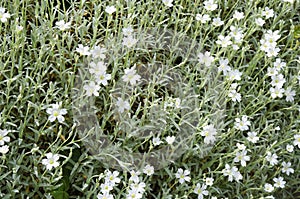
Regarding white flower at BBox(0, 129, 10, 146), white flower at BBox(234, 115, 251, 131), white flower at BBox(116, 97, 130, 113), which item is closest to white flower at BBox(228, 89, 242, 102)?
white flower at BBox(234, 115, 251, 131)

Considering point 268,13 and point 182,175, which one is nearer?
point 182,175

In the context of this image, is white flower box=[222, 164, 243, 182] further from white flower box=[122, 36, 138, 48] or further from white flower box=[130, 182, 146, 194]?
white flower box=[122, 36, 138, 48]

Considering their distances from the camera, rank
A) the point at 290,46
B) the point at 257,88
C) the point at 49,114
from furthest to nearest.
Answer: the point at 290,46 < the point at 257,88 < the point at 49,114

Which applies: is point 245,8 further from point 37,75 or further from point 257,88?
point 37,75

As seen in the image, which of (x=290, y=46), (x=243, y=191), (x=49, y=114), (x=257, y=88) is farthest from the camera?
(x=290, y=46)

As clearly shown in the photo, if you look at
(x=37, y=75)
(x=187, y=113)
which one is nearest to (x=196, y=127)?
(x=187, y=113)

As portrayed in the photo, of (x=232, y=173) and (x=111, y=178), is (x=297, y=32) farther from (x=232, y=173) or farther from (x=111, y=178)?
(x=111, y=178)

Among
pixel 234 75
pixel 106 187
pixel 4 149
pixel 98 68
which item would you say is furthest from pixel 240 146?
pixel 4 149
